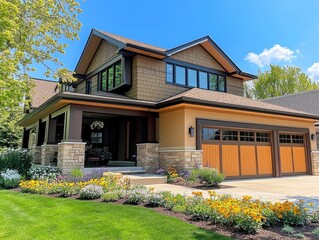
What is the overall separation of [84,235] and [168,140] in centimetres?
823

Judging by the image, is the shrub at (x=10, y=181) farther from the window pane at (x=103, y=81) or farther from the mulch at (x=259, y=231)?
the window pane at (x=103, y=81)

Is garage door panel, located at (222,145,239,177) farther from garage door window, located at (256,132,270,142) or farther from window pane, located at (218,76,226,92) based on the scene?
window pane, located at (218,76,226,92)

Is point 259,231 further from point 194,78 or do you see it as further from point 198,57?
point 198,57

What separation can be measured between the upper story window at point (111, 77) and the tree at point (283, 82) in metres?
28.6

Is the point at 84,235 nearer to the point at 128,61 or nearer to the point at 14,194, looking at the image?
the point at 14,194

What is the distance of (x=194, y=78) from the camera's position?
15859 millimetres

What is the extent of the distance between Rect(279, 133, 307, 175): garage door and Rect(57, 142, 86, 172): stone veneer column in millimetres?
10749

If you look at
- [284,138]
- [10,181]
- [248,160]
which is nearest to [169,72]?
[248,160]

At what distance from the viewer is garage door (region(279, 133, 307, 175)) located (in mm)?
14703

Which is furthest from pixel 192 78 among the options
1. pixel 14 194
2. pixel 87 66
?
pixel 14 194

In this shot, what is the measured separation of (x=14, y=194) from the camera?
24.3 ft

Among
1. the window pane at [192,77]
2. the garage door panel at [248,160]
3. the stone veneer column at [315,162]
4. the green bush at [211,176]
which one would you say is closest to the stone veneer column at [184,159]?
the green bush at [211,176]

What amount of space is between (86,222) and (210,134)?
8489mm

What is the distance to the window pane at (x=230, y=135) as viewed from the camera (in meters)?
12.7
